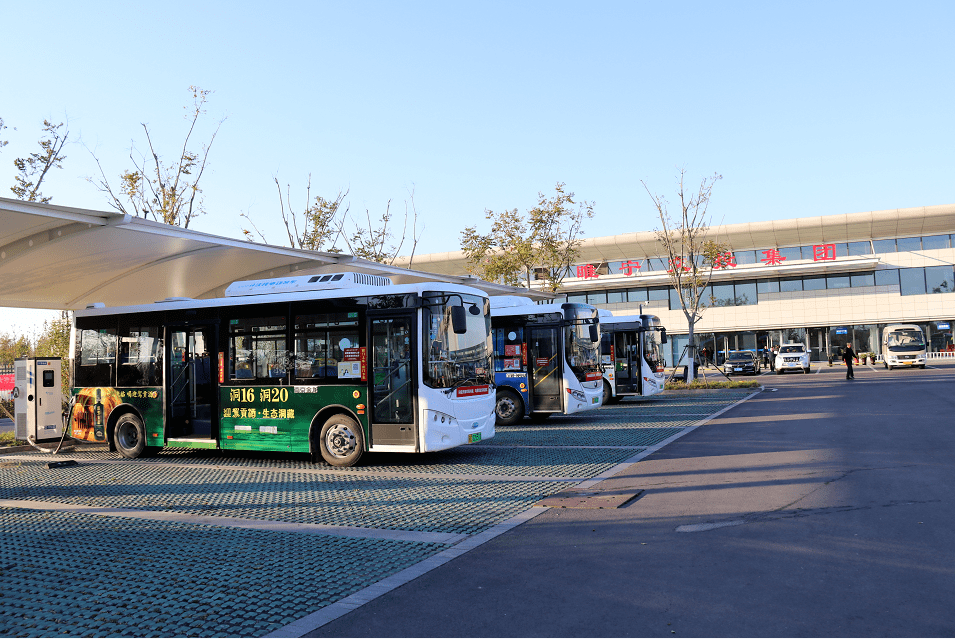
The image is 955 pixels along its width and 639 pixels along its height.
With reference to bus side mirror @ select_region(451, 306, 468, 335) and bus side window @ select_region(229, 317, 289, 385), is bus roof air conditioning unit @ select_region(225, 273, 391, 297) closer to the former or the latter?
bus side window @ select_region(229, 317, 289, 385)

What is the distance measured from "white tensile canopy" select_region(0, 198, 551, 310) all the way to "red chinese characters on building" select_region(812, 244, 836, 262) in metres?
42.2

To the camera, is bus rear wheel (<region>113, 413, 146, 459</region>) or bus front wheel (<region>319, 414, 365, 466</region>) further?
bus rear wheel (<region>113, 413, 146, 459</region>)

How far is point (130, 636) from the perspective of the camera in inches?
180

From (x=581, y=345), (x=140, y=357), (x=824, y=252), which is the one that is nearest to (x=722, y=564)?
(x=140, y=357)

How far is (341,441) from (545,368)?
6.69 m

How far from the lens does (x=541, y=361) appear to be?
680 inches

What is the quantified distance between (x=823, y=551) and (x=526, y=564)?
2.31 meters

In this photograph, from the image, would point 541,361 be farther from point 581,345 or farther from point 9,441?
point 9,441

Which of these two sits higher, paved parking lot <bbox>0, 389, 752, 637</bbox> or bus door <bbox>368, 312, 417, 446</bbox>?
bus door <bbox>368, 312, 417, 446</bbox>

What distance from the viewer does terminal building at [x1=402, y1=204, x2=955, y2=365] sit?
52375mm

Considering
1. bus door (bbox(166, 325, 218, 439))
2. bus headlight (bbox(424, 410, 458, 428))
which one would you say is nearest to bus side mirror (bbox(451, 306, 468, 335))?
bus headlight (bbox(424, 410, 458, 428))

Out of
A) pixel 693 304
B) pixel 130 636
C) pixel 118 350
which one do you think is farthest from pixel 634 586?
pixel 693 304

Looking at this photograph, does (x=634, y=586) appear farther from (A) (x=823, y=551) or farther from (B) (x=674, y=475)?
(B) (x=674, y=475)

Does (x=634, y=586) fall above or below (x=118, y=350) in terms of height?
below
